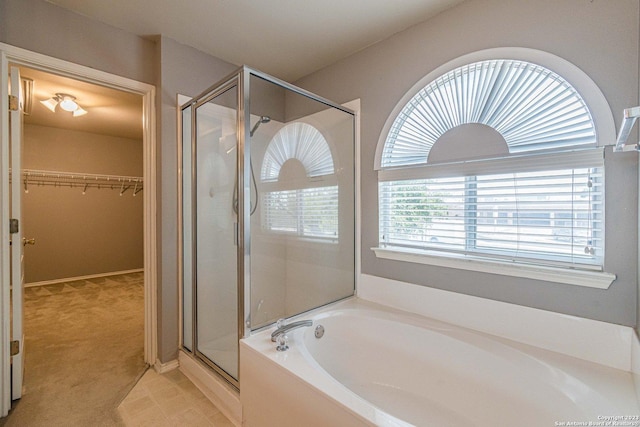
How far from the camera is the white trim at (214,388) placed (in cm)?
166

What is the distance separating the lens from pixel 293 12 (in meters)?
1.88

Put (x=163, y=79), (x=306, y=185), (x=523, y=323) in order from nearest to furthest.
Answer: (x=523, y=323), (x=163, y=79), (x=306, y=185)

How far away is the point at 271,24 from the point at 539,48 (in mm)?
1658

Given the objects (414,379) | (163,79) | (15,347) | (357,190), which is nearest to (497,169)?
(357,190)

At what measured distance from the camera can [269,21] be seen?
198 cm

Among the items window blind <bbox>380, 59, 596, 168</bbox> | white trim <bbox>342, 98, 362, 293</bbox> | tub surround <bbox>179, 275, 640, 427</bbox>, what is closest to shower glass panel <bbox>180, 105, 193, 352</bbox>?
tub surround <bbox>179, 275, 640, 427</bbox>

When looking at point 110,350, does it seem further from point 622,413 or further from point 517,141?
point 517,141

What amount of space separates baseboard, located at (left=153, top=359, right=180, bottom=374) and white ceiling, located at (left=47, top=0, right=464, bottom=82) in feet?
8.14

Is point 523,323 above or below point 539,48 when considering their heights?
below

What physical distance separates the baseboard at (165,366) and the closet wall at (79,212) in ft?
12.3

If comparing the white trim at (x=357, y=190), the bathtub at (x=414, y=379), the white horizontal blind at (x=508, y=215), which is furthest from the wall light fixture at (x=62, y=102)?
the white horizontal blind at (x=508, y=215)

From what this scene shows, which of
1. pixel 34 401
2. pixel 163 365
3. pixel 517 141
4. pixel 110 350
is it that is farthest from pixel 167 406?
pixel 517 141

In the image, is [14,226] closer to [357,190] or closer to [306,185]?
[306,185]

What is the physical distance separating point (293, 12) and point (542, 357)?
245 cm
